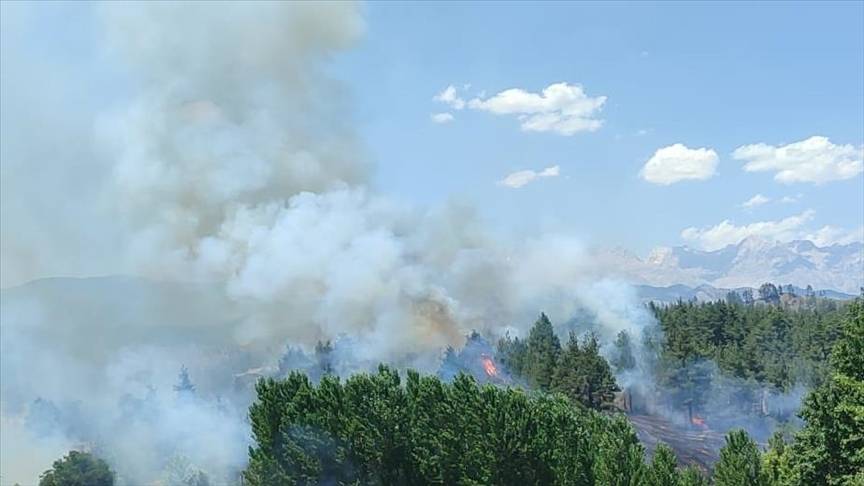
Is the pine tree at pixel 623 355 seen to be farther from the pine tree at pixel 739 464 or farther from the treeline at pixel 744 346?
the pine tree at pixel 739 464

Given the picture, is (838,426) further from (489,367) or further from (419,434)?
(489,367)

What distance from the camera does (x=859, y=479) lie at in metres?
30.6

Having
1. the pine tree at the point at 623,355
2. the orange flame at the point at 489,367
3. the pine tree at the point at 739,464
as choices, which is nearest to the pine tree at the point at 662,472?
the pine tree at the point at 739,464

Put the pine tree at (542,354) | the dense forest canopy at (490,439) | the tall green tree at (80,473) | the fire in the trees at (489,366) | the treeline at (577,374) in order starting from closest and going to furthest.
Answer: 1. the dense forest canopy at (490,439)
2. the tall green tree at (80,473)
3. the treeline at (577,374)
4. the pine tree at (542,354)
5. the fire in the trees at (489,366)

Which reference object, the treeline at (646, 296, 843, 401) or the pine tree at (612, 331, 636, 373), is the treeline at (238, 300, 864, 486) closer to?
the treeline at (646, 296, 843, 401)

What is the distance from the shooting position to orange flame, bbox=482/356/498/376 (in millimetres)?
92950

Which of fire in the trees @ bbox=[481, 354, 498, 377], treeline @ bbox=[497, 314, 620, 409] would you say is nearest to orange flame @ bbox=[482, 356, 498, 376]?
fire in the trees @ bbox=[481, 354, 498, 377]

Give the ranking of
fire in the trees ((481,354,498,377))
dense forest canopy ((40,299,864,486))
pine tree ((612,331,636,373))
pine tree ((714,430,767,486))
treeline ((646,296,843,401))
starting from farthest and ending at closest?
pine tree ((612,331,636,373)) → fire in the trees ((481,354,498,377)) → treeline ((646,296,843,401)) → dense forest canopy ((40,299,864,486)) → pine tree ((714,430,767,486))

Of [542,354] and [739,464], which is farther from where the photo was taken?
[542,354]

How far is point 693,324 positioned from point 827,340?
17057 mm

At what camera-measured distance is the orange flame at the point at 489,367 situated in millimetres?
92950

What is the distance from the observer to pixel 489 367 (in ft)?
311

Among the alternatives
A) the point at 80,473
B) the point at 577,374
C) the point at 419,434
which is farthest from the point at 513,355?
the point at 419,434

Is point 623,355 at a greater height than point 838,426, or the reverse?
point 623,355
